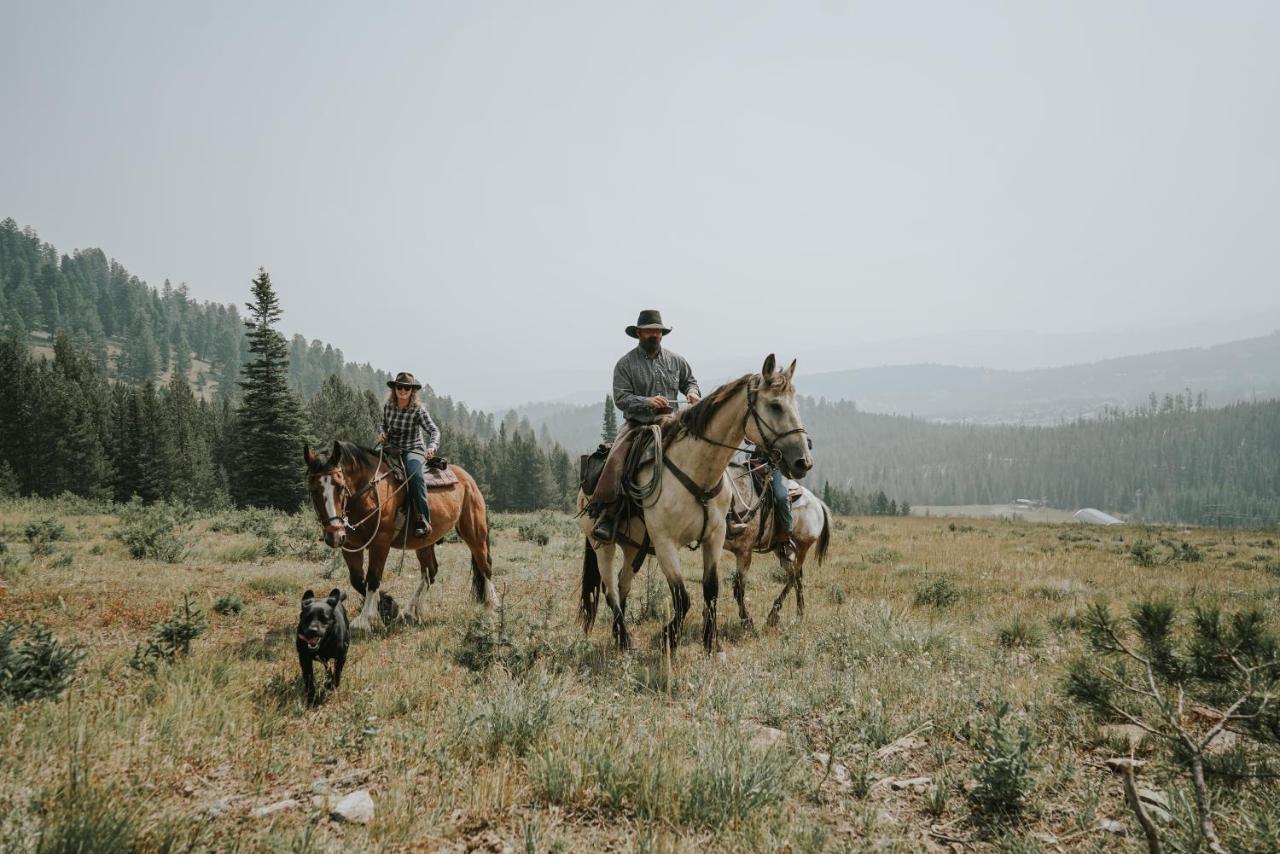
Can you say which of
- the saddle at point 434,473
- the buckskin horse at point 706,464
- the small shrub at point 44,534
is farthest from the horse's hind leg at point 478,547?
the small shrub at point 44,534

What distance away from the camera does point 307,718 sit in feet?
14.3

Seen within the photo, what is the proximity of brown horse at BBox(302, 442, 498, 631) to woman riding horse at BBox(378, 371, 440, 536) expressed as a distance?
0.85 ft

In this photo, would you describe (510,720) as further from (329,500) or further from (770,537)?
(770,537)

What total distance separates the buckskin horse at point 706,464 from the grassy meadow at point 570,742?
3.35 feet

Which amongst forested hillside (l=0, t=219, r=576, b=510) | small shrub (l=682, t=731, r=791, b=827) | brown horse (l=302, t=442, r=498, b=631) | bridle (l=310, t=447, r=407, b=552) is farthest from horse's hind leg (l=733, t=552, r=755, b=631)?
forested hillside (l=0, t=219, r=576, b=510)

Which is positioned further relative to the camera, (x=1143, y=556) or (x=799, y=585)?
(x=1143, y=556)

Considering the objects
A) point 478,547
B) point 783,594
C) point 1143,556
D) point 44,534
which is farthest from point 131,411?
point 1143,556

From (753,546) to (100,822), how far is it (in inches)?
302

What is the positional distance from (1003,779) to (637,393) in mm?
5418

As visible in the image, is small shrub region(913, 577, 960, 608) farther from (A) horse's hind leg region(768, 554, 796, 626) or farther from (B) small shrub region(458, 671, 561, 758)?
(B) small shrub region(458, 671, 561, 758)

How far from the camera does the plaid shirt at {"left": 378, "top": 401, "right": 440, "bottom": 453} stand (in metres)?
8.61

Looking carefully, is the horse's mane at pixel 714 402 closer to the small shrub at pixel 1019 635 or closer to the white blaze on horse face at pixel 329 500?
the white blaze on horse face at pixel 329 500

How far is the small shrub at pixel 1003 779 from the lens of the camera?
3381 millimetres

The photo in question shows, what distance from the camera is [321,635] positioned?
4770 mm
